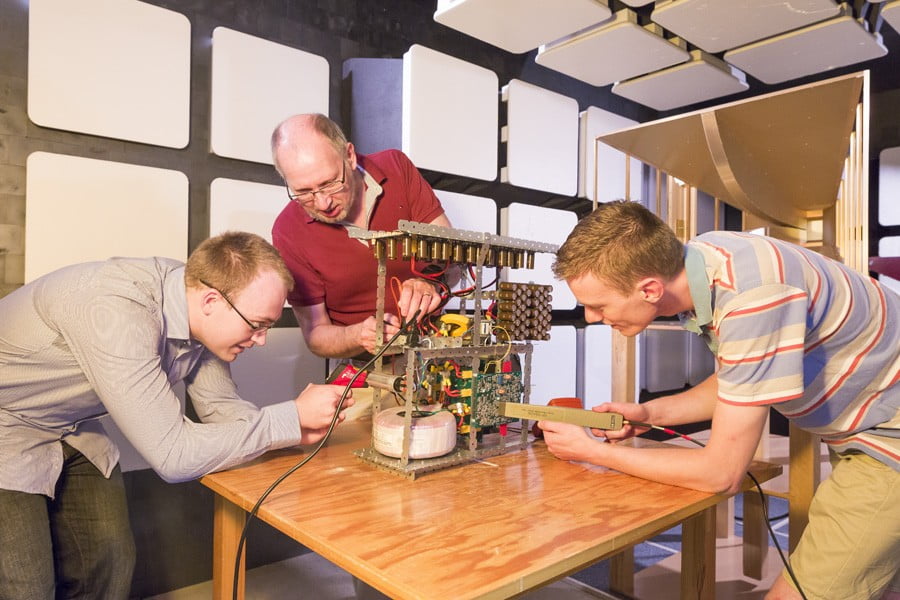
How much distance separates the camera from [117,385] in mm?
1217

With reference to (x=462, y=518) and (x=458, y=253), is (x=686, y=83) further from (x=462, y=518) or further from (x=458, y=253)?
(x=462, y=518)

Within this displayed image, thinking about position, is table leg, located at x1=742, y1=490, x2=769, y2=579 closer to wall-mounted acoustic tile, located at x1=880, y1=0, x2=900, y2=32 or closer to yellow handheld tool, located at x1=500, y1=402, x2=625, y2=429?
yellow handheld tool, located at x1=500, y1=402, x2=625, y2=429

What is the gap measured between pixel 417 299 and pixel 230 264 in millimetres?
445

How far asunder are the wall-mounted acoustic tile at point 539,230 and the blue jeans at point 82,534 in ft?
6.81

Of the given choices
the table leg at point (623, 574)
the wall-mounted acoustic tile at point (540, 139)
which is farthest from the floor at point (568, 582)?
the wall-mounted acoustic tile at point (540, 139)

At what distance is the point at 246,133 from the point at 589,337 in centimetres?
232

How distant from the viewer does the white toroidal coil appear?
4.33ft

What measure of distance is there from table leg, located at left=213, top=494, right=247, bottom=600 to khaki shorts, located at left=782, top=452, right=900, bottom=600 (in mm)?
1234

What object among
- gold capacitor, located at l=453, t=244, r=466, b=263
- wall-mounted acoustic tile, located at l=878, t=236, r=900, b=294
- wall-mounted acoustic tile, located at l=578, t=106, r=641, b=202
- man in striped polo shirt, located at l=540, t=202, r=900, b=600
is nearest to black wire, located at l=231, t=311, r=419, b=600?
gold capacitor, located at l=453, t=244, r=466, b=263

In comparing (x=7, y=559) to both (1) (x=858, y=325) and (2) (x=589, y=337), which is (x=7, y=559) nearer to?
(1) (x=858, y=325)

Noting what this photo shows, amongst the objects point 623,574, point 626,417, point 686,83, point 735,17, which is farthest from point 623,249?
point 686,83

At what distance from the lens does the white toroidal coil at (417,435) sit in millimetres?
1318

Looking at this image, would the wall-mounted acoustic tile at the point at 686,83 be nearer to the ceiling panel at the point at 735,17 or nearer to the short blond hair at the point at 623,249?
the ceiling panel at the point at 735,17

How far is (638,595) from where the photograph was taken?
7.16ft
